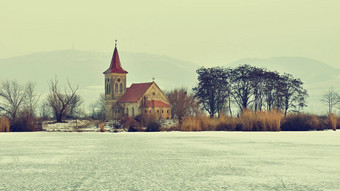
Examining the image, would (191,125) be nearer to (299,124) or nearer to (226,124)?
(226,124)

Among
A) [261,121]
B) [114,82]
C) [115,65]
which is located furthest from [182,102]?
[261,121]

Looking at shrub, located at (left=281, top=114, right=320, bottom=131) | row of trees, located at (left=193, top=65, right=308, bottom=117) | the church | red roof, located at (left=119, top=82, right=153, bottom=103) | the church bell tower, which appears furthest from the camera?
the church bell tower

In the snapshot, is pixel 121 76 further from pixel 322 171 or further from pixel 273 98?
pixel 322 171

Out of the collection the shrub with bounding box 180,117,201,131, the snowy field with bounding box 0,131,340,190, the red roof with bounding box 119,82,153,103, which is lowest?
the snowy field with bounding box 0,131,340,190

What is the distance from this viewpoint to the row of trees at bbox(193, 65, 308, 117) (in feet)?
204

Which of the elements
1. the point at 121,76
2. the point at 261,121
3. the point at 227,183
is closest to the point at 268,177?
the point at 227,183

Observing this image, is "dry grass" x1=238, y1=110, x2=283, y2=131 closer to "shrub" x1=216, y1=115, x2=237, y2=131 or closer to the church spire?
"shrub" x1=216, y1=115, x2=237, y2=131

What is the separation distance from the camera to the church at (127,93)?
82938 millimetres

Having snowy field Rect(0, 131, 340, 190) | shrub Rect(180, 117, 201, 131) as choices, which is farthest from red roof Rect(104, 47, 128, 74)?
snowy field Rect(0, 131, 340, 190)

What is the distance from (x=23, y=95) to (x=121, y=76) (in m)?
30.9

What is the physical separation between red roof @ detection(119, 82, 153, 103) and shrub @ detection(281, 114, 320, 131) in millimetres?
55942

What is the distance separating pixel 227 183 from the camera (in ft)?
29.3

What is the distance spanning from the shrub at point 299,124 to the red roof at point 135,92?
5594 cm

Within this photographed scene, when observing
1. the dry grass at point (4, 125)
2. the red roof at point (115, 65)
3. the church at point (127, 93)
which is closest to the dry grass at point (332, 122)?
the dry grass at point (4, 125)
